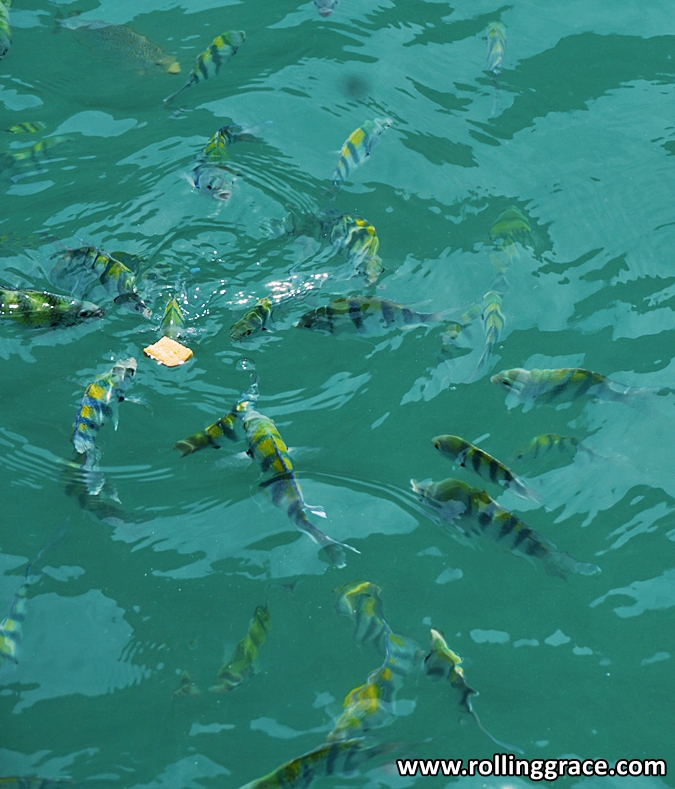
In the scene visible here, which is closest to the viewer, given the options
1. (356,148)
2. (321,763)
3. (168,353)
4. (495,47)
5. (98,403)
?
(321,763)

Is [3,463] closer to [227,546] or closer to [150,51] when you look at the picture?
[227,546]

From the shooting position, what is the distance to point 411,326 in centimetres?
544

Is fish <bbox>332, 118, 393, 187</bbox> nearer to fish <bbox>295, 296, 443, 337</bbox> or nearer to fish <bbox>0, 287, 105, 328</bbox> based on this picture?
fish <bbox>295, 296, 443, 337</bbox>

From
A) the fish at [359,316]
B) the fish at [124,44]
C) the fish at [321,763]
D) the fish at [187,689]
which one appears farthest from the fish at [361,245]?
the fish at [321,763]

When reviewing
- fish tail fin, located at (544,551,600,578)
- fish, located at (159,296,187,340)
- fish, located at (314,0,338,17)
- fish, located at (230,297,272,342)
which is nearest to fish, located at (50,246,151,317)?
fish, located at (159,296,187,340)

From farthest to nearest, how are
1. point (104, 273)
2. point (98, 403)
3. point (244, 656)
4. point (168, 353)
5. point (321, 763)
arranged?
point (104, 273) < point (168, 353) < point (98, 403) < point (244, 656) < point (321, 763)

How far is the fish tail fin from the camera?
452cm

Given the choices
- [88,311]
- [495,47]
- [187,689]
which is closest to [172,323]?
[88,311]

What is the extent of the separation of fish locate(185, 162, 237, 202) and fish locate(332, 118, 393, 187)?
0.80 metres

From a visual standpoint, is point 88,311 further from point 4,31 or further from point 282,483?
point 4,31

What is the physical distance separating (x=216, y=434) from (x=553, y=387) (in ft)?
6.67

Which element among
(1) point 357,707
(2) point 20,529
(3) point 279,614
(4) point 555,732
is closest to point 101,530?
(2) point 20,529

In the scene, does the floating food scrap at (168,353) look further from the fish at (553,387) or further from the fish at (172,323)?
the fish at (553,387)

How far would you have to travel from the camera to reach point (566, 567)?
14.9 ft
